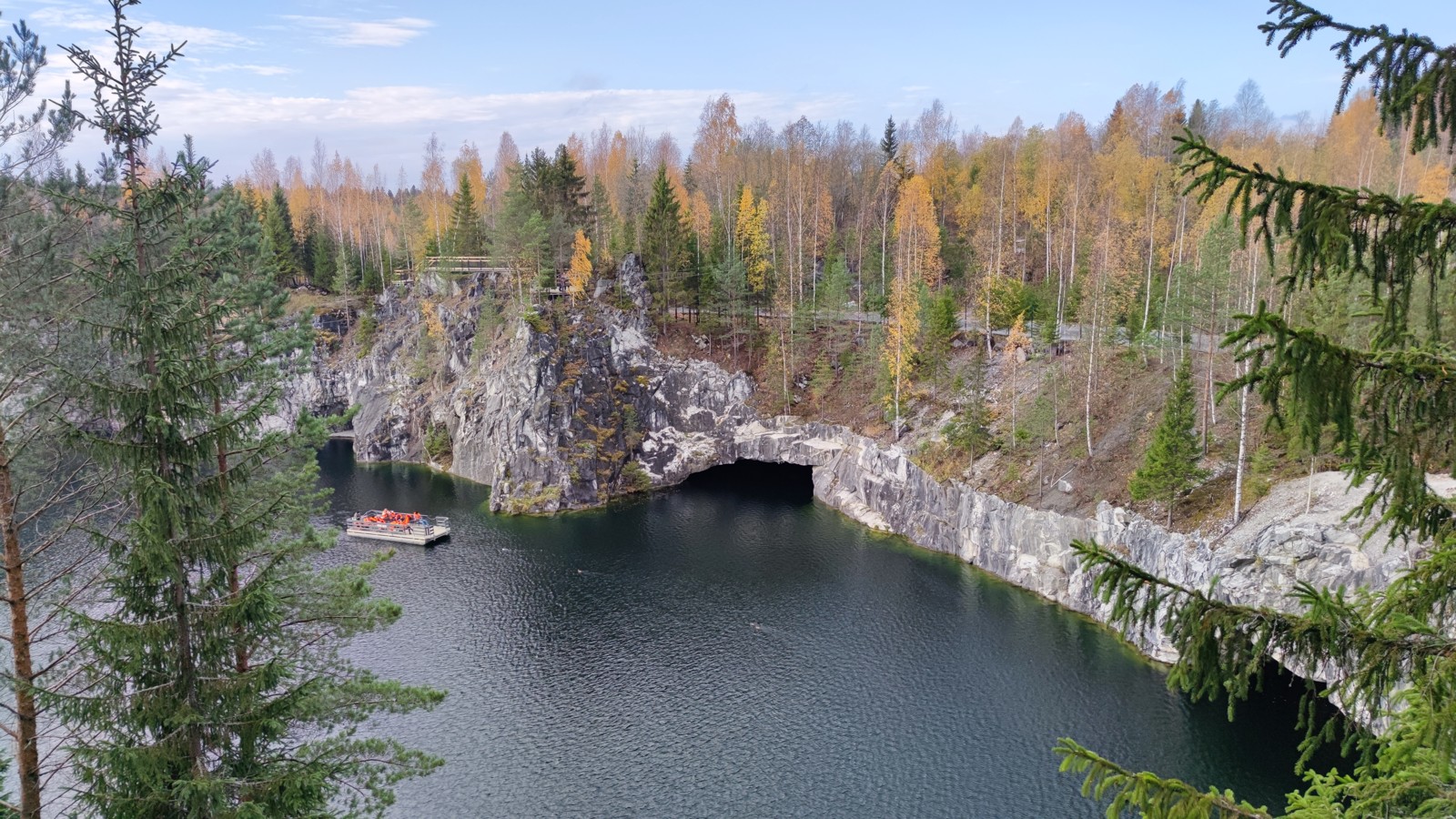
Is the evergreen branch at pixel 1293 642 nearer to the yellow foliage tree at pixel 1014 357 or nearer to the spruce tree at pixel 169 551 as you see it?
the spruce tree at pixel 169 551

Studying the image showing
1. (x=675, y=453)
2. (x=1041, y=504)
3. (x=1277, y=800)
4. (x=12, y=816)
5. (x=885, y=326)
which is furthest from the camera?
(x=675, y=453)

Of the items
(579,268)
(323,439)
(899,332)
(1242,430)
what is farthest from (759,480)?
(323,439)

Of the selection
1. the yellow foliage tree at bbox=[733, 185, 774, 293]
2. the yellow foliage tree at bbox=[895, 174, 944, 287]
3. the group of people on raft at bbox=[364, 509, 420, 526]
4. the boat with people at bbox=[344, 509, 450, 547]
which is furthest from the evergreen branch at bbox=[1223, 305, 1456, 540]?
the yellow foliage tree at bbox=[733, 185, 774, 293]

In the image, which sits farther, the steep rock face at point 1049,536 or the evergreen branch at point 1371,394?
the steep rock face at point 1049,536

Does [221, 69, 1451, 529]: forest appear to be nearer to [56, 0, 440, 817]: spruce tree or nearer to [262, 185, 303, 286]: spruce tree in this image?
[262, 185, 303, 286]: spruce tree

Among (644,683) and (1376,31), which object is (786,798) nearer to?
(644,683)

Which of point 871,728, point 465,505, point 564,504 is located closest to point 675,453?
point 564,504

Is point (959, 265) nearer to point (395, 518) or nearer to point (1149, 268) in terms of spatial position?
point (1149, 268)

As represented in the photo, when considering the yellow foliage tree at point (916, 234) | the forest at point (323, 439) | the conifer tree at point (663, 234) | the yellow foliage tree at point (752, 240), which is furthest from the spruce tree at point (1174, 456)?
the conifer tree at point (663, 234)
